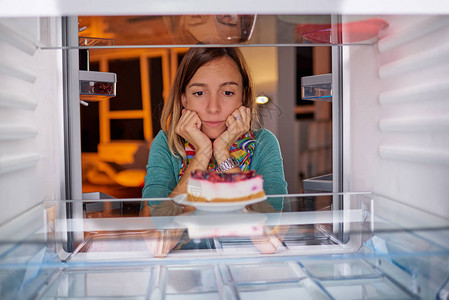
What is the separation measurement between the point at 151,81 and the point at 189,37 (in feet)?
7.48

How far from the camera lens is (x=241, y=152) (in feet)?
6.00

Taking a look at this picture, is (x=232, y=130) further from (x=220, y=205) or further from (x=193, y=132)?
(x=220, y=205)

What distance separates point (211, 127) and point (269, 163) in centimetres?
33

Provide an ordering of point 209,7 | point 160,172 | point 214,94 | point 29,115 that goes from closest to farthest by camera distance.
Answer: point 209,7
point 29,115
point 160,172
point 214,94

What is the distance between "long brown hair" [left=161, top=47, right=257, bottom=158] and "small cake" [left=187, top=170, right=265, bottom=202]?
965 millimetres

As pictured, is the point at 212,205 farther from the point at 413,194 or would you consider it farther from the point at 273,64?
the point at 273,64

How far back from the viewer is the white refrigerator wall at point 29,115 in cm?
83

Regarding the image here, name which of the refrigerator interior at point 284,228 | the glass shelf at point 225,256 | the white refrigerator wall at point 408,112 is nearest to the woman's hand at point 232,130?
the white refrigerator wall at point 408,112

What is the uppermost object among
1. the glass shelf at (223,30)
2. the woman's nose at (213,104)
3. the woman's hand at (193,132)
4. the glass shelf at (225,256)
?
the glass shelf at (223,30)

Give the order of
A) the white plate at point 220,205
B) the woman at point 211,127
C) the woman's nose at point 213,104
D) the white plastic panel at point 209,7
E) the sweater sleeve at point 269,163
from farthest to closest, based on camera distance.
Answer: the woman's nose at point 213,104 → the woman at point 211,127 → the sweater sleeve at point 269,163 → the white plate at point 220,205 → the white plastic panel at point 209,7

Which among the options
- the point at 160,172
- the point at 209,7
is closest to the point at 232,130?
the point at 160,172

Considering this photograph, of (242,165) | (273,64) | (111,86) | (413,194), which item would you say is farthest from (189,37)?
(273,64)

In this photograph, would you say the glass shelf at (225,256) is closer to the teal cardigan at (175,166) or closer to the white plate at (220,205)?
the white plate at (220,205)

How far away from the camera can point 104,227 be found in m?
0.78
